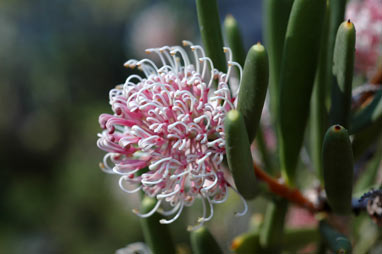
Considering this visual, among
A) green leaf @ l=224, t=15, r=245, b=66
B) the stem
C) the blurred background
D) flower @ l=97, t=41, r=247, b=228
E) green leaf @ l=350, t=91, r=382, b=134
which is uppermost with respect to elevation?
green leaf @ l=224, t=15, r=245, b=66

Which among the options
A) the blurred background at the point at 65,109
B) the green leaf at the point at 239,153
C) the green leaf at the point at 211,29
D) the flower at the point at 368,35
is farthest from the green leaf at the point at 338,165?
the blurred background at the point at 65,109

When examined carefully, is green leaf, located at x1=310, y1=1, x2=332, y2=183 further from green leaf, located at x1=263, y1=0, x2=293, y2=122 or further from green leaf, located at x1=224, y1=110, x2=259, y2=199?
green leaf, located at x1=224, y1=110, x2=259, y2=199

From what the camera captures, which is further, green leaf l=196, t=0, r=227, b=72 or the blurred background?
the blurred background

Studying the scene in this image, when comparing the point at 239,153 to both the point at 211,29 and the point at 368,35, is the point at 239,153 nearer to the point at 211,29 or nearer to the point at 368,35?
the point at 211,29

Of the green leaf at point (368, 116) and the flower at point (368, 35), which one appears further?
the flower at point (368, 35)

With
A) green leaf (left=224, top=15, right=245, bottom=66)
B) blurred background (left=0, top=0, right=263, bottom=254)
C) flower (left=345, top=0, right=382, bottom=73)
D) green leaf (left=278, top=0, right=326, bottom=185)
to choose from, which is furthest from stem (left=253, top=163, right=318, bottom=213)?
blurred background (left=0, top=0, right=263, bottom=254)

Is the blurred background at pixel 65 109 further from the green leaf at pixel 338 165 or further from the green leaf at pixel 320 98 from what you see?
the green leaf at pixel 338 165

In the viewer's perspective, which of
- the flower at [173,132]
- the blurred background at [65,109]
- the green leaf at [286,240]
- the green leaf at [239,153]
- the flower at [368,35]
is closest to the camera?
the green leaf at [239,153]
